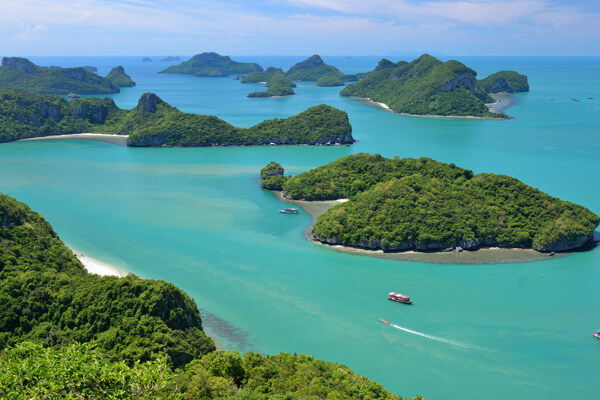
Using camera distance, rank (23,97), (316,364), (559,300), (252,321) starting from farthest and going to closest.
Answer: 1. (23,97)
2. (559,300)
3. (252,321)
4. (316,364)

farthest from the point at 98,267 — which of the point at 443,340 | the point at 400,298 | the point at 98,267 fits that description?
the point at 443,340

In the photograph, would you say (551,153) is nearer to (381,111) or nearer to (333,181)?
(333,181)

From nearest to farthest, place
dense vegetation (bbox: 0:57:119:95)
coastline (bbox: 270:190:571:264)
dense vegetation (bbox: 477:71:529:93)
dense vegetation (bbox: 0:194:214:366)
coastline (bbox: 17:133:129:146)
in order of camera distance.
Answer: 1. dense vegetation (bbox: 0:194:214:366)
2. coastline (bbox: 270:190:571:264)
3. coastline (bbox: 17:133:129:146)
4. dense vegetation (bbox: 0:57:119:95)
5. dense vegetation (bbox: 477:71:529:93)

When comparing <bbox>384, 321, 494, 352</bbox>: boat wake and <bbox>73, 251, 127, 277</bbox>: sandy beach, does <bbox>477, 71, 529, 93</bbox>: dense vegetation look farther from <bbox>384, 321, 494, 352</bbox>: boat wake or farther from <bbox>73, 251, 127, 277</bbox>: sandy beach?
<bbox>73, 251, 127, 277</bbox>: sandy beach

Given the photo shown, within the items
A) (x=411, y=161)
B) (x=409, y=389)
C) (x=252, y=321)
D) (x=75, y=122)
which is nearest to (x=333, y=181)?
(x=411, y=161)

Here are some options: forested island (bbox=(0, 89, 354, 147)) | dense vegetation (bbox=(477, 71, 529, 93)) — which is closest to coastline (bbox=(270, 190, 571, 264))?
forested island (bbox=(0, 89, 354, 147))

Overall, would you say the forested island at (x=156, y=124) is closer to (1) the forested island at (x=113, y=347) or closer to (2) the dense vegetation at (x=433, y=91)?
(2) the dense vegetation at (x=433, y=91)
